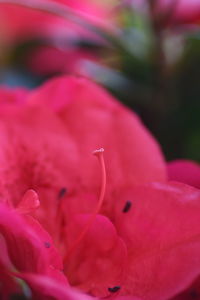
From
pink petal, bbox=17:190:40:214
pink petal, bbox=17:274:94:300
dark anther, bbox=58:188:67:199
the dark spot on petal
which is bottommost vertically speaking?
dark anther, bbox=58:188:67:199

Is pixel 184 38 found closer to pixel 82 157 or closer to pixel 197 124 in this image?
pixel 197 124

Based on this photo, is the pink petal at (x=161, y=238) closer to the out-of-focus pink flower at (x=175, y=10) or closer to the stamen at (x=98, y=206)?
the stamen at (x=98, y=206)

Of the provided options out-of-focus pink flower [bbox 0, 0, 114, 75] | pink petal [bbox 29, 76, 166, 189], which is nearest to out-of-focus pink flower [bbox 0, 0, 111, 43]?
out-of-focus pink flower [bbox 0, 0, 114, 75]

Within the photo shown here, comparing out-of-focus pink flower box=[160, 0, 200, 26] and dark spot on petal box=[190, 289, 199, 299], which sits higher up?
out-of-focus pink flower box=[160, 0, 200, 26]

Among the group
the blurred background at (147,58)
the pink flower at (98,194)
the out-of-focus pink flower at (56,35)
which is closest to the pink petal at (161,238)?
the pink flower at (98,194)

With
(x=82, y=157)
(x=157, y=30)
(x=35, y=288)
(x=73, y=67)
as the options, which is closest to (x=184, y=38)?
(x=157, y=30)

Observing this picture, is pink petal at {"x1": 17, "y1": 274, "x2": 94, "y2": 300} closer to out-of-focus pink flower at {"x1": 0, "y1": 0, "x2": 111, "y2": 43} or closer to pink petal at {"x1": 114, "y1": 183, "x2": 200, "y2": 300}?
pink petal at {"x1": 114, "y1": 183, "x2": 200, "y2": 300}

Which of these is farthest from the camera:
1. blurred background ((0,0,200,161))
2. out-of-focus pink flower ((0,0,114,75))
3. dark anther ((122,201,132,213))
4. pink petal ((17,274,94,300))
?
out-of-focus pink flower ((0,0,114,75))

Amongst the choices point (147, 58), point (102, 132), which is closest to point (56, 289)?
point (102, 132)
